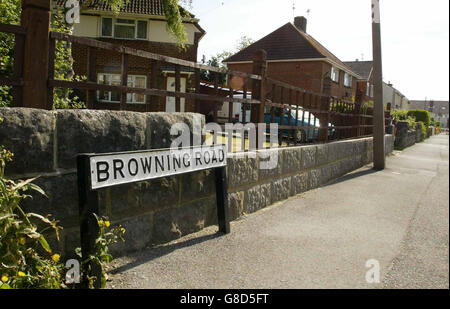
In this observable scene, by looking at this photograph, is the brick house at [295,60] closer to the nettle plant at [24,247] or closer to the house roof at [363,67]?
the house roof at [363,67]

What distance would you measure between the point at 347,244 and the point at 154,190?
2048 mm

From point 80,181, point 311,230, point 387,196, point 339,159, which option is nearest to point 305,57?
point 339,159

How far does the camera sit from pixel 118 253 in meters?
3.23

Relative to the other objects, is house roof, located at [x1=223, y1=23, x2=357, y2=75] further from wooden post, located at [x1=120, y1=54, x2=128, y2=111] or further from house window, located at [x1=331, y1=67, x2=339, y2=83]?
wooden post, located at [x1=120, y1=54, x2=128, y2=111]

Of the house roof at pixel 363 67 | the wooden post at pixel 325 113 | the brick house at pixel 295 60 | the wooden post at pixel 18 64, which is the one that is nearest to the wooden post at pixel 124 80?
the wooden post at pixel 18 64

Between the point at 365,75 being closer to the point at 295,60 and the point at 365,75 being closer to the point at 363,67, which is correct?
the point at 363,67

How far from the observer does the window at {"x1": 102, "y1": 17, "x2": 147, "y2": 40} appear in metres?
20.9

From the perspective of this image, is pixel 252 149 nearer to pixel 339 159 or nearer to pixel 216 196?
pixel 216 196

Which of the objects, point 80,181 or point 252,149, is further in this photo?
point 252,149

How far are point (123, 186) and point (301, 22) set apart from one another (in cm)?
3295

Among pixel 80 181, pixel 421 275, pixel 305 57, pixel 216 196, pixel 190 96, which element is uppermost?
pixel 305 57

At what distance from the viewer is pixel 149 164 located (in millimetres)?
3264

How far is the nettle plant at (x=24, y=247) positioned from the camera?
2.27m

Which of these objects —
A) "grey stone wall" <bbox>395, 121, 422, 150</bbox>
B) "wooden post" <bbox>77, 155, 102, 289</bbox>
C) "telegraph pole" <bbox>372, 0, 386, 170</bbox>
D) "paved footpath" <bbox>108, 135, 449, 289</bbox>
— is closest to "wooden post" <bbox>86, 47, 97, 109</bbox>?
"wooden post" <bbox>77, 155, 102, 289</bbox>
